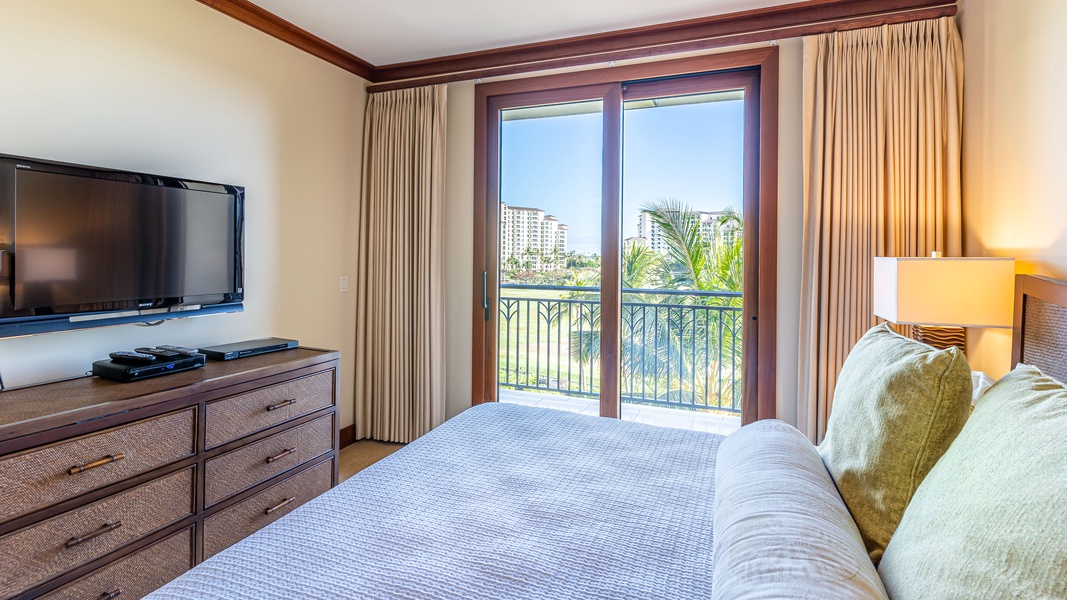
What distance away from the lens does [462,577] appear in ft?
3.33

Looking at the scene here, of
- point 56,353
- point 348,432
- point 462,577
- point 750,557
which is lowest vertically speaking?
point 348,432

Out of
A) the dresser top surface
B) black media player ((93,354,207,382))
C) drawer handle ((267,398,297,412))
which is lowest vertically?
drawer handle ((267,398,297,412))

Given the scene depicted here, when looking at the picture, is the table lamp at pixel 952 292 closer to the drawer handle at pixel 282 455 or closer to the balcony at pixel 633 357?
the balcony at pixel 633 357

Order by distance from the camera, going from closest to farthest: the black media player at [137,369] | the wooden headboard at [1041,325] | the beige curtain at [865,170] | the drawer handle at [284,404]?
the wooden headboard at [1041,325] < the black media player at [137,369] < the drawer handle at [284,404] < the beige curtain at [865,170]

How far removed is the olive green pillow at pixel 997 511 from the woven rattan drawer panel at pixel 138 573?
2.23 metres

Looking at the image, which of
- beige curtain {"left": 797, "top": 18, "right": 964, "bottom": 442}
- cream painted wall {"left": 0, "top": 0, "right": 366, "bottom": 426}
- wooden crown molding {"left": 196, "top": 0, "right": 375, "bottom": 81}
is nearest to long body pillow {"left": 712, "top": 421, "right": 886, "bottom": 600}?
beige curtain {"left": 797, "top": 18, "right": 964, "bottom": 442}

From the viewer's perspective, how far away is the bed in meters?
→ 0.75

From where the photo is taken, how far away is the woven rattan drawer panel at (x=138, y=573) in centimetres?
169

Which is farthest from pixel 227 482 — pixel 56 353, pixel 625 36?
pixel 625 36

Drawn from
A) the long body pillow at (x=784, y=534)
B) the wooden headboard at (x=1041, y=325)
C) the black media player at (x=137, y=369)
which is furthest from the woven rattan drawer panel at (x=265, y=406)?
the wooden headboard at (x=1041, y=325)

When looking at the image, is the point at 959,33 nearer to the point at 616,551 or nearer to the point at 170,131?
the point at 616,551

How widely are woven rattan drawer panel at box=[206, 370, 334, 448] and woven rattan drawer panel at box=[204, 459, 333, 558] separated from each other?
299 mm

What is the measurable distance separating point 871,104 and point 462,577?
9.45 ft

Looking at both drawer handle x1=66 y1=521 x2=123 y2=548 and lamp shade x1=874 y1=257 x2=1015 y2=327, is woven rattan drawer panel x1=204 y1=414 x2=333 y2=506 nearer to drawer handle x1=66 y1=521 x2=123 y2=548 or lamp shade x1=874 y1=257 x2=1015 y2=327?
drawer handle x1=66 y1=521 x2=123 y2=548
